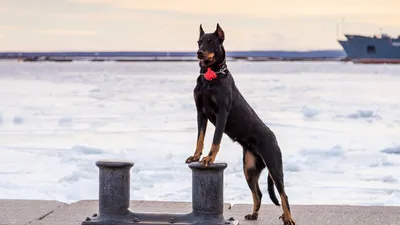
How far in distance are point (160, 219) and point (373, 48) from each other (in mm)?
127723

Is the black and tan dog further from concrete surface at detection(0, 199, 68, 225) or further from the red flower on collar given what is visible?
concrete surface at detection(0, 199, 68, 225)

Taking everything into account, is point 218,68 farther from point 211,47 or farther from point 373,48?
point 373,48

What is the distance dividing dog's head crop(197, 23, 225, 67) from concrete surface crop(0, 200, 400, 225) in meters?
1.65

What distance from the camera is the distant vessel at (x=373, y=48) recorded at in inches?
5027

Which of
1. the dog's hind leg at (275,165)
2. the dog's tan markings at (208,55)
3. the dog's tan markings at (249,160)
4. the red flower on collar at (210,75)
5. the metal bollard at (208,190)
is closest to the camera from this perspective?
the dog's tan markings at (208,55)

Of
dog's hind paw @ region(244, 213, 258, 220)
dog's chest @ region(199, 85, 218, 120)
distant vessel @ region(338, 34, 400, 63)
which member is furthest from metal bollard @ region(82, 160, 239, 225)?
distant vessel @ region(338, 34, 400, 63)

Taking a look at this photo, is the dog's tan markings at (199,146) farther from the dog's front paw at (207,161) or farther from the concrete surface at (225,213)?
the concrete surface at (225,213)

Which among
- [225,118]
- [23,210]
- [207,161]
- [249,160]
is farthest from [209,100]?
[23,210]

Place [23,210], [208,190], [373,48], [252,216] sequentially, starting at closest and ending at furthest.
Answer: [208,190] < [252,216] < [23,210] < [373,48]

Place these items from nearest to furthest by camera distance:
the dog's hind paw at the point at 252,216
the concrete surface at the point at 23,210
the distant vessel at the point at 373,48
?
the dog's hind paw at the point at 252,216, the concrete surface at the point at 23,210, the distant vessel at the point at 373,48

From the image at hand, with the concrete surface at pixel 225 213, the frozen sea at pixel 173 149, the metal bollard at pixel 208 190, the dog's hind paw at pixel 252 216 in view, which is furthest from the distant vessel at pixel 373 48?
the metal bollard at pixel 208 190

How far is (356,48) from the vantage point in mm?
136250

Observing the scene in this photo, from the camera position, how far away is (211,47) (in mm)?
7219

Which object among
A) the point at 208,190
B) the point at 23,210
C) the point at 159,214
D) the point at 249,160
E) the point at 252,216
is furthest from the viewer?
the point at 23,210
